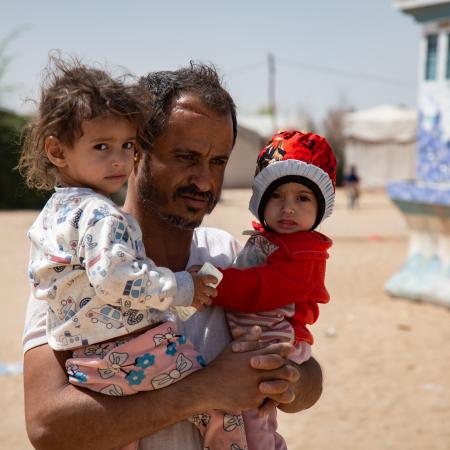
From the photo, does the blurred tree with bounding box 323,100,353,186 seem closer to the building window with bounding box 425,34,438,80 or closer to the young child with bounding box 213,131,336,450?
the building window with bounding box 425,34,438,80

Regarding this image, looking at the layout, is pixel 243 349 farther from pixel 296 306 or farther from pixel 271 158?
pixel 271 158

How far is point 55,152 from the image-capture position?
2012mm

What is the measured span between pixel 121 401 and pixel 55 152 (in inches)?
30.6

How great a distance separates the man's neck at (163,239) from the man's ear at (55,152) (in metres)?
0.51

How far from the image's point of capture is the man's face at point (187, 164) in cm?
232

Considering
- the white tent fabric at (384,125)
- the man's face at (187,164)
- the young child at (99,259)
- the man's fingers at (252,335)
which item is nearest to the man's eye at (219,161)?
the man's face at (187,164)

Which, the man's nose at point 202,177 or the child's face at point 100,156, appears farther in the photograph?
the man's nose at point 202,177

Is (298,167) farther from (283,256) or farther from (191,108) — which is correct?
(191,108)

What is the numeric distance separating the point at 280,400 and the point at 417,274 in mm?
8149

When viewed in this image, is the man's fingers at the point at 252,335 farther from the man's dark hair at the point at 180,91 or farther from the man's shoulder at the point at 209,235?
the man's dark hair at the point at 180,91

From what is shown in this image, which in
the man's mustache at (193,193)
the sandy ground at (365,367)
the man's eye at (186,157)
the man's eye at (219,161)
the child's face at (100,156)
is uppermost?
the child's face at (100,156)

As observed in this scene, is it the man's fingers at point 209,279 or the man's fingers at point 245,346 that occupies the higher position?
the man's fingers at point 209,279

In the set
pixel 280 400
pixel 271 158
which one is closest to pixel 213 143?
pixel 271 158

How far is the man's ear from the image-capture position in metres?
1.99
